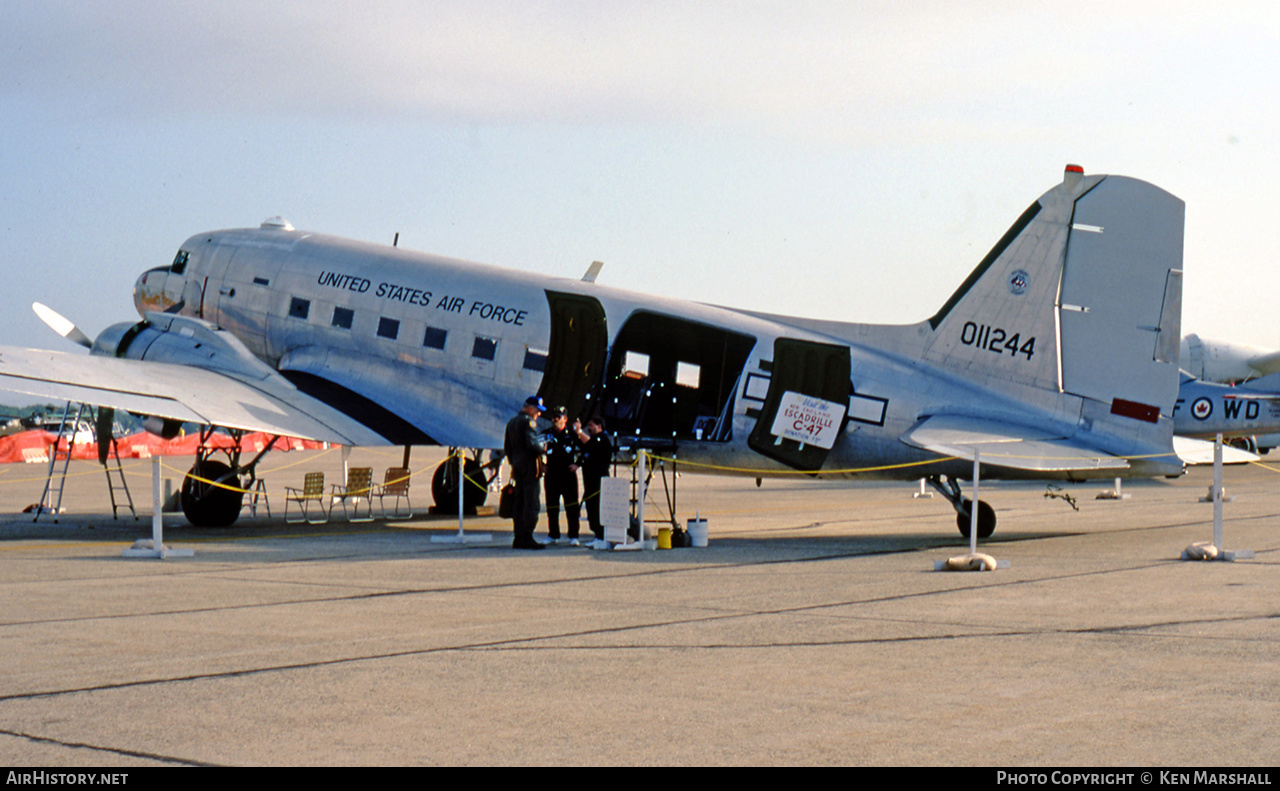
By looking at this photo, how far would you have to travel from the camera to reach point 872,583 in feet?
40.3

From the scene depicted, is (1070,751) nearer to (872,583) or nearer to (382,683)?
(382,683)

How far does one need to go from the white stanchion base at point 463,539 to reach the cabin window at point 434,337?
3.33 m

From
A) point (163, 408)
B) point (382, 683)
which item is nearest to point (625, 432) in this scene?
point (163, 408)

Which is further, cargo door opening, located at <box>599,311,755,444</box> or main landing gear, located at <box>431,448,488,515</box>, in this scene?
main landing gear, located at <box>431,448,488,515</box>

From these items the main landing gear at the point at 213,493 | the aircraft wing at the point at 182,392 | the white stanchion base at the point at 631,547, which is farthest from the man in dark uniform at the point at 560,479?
the main landing gear at the point at 213,493

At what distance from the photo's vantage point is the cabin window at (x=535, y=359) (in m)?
19.6

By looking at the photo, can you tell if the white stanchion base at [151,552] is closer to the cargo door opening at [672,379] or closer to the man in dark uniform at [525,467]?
the man in dark uniform at [525,467]

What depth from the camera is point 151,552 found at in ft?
49.7

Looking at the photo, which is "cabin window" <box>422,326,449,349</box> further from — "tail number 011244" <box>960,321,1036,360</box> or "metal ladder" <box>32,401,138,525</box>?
"tail number 011244" <box>960,321,1036,360</box>

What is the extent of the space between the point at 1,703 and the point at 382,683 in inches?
80.5

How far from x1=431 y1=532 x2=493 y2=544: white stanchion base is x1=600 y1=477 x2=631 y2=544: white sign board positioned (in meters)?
2.08

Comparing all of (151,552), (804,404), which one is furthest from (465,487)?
(151,552)

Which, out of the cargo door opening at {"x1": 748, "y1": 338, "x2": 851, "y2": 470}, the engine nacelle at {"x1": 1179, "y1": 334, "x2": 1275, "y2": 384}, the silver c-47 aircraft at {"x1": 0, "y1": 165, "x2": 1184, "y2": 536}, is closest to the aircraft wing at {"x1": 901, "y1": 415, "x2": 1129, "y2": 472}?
the silver c-47 aircraft at {"x1": 0, "y1": 165, "x2": 1184, "y2": 536}

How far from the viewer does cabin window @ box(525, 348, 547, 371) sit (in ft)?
64.3
